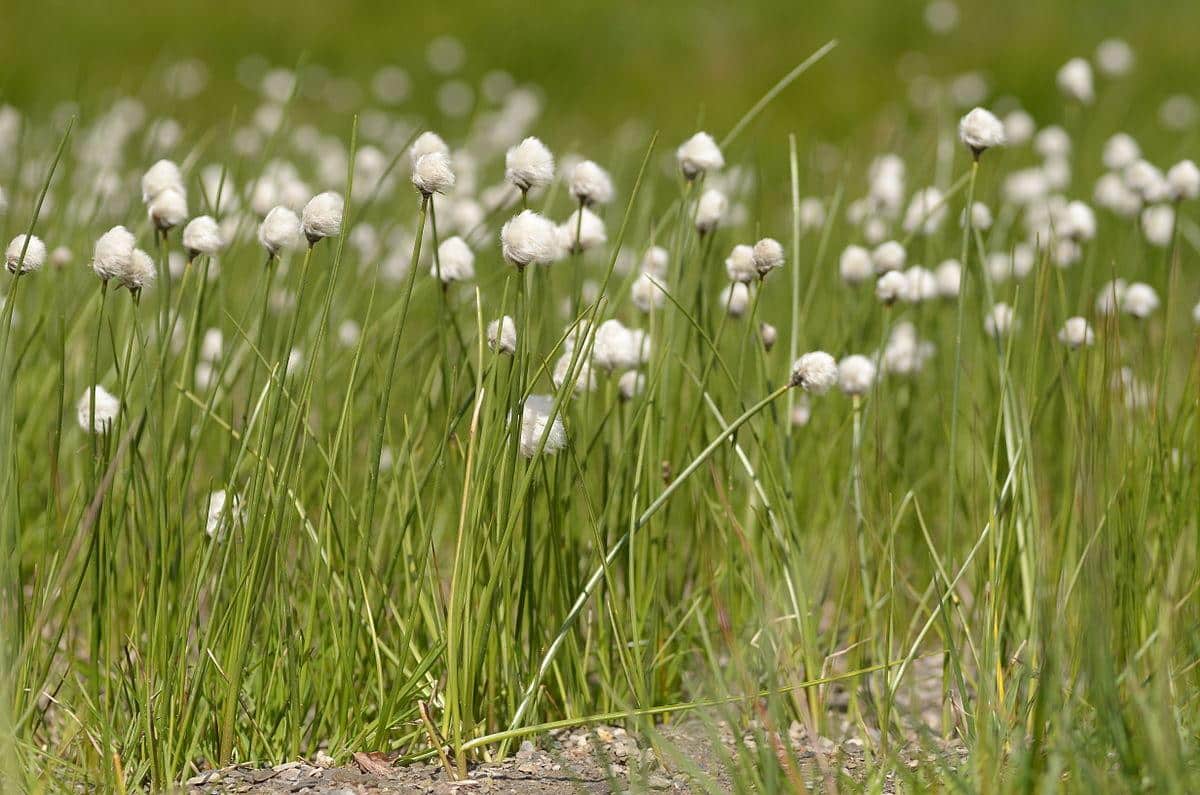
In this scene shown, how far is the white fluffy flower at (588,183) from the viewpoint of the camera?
1.91 m

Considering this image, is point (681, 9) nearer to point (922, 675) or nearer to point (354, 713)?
point (922, 675)

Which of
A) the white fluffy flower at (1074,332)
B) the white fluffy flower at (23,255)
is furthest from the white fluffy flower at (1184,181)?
the white fluffy flower at (23,255)

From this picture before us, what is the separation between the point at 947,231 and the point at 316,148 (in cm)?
323

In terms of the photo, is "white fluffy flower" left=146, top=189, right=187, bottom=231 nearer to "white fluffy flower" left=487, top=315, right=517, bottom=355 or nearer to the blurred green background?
"white fluffy flower" left=487, top=315, right=517, bottom=355

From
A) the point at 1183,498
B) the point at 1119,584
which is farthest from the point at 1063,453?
the point at 1119,584

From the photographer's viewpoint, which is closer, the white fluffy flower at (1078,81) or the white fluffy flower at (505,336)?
the white fluffy flower at (505,336)

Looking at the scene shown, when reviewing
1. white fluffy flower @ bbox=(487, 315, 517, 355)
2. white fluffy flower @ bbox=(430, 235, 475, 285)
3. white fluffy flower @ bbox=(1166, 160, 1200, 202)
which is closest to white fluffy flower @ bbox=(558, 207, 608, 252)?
white fluffy flower @ bbox=(430, 235, 475, 285)

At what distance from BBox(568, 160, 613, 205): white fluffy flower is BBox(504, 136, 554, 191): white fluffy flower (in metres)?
0.26

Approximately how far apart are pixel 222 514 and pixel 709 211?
0.96 meters

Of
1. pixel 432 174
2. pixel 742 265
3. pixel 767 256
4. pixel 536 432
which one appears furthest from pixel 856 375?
pixel 432 174

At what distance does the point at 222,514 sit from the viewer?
1.61 m

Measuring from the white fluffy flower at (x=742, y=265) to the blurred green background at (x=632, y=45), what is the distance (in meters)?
4.80

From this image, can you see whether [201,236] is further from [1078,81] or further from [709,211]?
[1078,81]

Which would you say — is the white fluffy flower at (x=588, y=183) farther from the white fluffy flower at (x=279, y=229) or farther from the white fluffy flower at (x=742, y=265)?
the white fluffy flower at (x=279, y=229)
